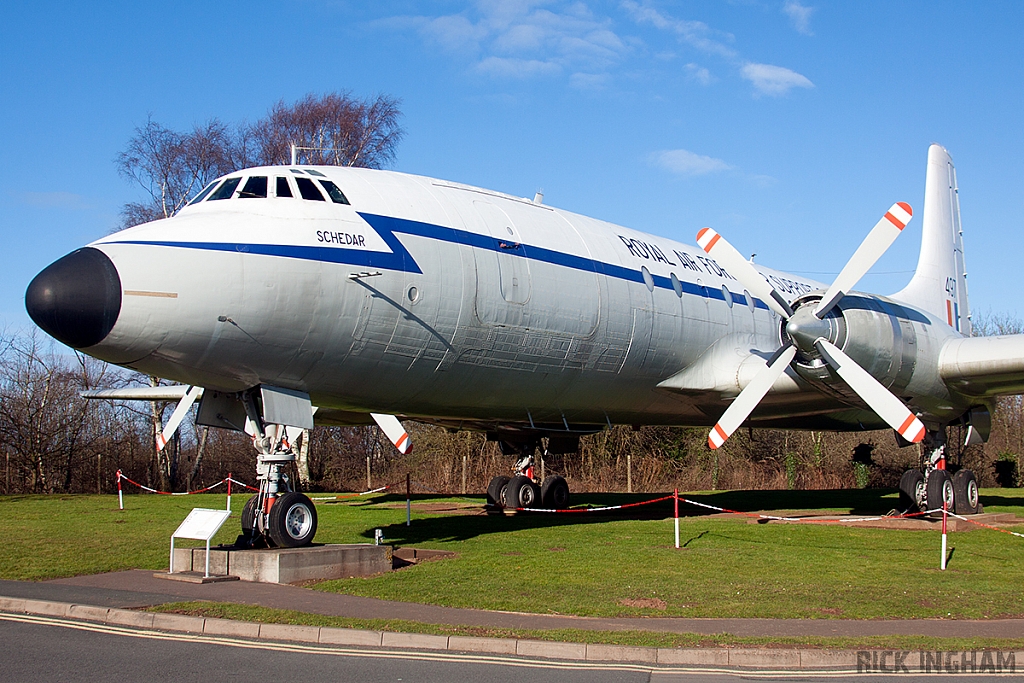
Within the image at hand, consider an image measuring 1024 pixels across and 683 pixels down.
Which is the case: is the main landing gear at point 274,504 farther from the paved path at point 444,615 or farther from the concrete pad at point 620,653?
the concrete pad at point 620,653

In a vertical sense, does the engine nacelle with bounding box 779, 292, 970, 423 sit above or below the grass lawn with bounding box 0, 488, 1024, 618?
above

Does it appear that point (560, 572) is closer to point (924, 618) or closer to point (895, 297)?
point (924, 618)

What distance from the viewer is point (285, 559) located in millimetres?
10688

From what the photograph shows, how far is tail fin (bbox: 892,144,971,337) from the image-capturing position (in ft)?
73.6

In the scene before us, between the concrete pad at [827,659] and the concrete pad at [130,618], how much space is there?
18.3ft

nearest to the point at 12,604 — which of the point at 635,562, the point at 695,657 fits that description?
the point at 695,657

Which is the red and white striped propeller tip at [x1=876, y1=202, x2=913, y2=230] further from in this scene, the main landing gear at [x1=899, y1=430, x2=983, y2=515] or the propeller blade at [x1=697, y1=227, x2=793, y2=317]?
the main landing gear at [x1=899, y1=430, x2=983, y2=515]

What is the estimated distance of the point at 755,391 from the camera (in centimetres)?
1537

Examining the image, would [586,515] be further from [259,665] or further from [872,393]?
[259,665]

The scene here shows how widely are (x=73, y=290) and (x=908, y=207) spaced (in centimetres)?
1250

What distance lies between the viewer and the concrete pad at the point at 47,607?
28.5ft

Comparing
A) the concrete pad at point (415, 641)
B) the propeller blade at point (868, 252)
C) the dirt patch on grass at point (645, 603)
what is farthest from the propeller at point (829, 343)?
the concrete pad at point (415, 641)

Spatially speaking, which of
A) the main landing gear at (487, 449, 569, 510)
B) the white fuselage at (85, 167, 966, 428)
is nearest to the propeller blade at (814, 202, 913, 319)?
the white fuselage at (85, 167, 966, 428)

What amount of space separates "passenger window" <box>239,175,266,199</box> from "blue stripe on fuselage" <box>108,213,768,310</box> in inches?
49.6
